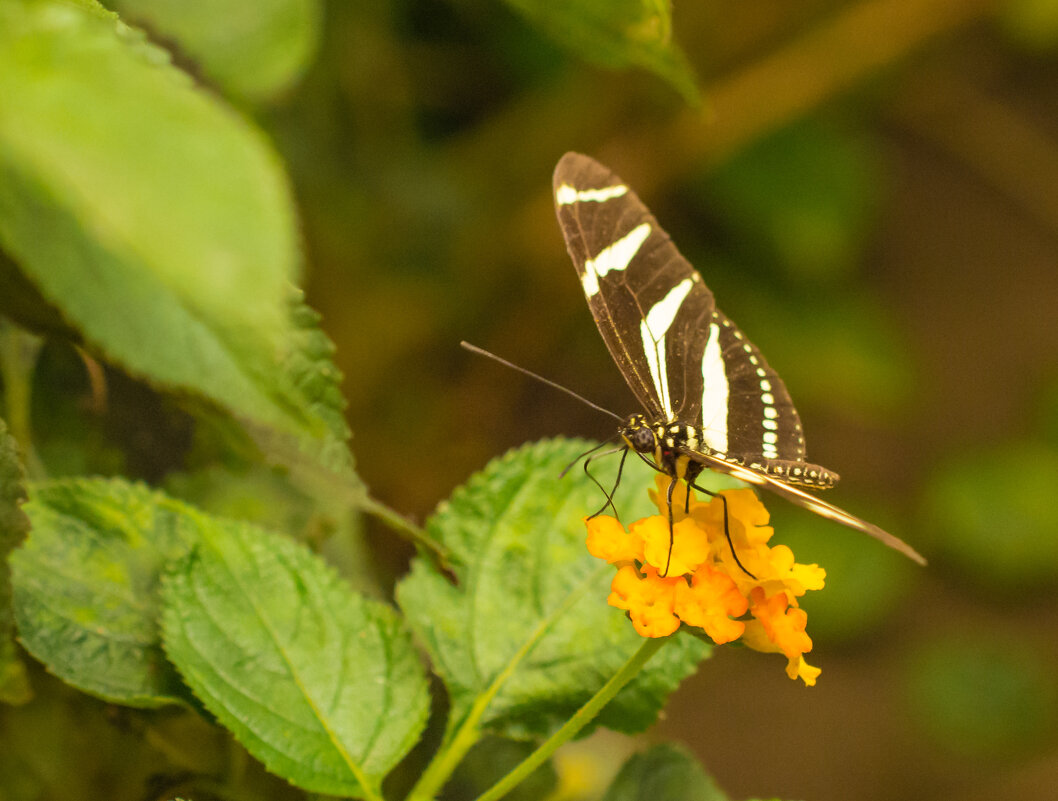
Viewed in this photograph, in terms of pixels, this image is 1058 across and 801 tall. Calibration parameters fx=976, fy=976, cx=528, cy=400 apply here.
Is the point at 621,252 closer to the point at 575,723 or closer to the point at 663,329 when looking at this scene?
the point at 663,329

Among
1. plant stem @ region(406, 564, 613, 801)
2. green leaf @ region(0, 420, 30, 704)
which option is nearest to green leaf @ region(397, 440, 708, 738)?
plant stem @ region(406, 564, 613, 801)

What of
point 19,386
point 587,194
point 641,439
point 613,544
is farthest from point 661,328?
point 19,386

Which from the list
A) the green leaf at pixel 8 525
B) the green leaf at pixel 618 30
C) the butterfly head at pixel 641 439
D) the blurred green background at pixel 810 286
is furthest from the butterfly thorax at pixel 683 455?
the blurred green background at pixel 810 286

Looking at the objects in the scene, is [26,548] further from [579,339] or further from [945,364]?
[945,364]

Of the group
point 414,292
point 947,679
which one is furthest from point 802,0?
point 947,679

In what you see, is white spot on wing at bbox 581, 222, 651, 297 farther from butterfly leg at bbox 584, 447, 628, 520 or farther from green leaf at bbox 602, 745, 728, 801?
green leaf at bbox 602, 745, 728, 801

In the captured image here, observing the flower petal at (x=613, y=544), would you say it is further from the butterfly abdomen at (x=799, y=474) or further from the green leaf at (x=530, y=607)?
the butterfly abdomen at (x=799, y=474)

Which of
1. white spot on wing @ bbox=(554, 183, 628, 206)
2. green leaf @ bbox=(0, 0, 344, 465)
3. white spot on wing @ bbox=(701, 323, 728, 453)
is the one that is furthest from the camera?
white spot on wing @ bbox=(701, 323, 728, 453)
